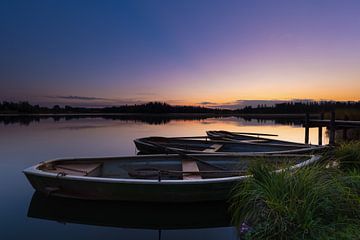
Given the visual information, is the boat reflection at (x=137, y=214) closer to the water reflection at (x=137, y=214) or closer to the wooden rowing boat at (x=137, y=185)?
the water reflection at (x=137, y=214)

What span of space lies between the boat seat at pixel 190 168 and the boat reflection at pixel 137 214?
1.71 feet

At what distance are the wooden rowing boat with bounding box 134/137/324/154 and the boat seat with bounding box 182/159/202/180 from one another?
1415 mm

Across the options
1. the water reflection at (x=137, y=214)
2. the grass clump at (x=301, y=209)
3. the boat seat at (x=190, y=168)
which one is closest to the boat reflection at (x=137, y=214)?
the water reflection at (x=137, y=214)

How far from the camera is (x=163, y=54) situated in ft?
65.8

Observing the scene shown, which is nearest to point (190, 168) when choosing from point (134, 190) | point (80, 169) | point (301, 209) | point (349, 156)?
point (134, 190)

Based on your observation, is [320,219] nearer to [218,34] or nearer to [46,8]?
[218,34]

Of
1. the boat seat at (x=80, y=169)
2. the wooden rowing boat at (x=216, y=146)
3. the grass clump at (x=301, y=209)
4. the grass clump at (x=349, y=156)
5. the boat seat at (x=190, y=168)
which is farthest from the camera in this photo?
the wooden rowing boat at (x=216, y=146)

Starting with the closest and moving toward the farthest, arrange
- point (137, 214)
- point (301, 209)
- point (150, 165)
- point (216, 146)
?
point (301, 209), point (137, 214), point (150, 165), point (216, 146)

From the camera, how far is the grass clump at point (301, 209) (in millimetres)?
2525

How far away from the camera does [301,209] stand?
2.64 m

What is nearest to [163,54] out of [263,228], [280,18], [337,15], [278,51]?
[278,51]

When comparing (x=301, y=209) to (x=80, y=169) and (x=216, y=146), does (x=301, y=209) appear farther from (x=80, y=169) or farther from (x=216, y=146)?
(x=216, y=146)

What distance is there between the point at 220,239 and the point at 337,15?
464 inches

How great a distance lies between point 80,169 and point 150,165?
1.62 meters
